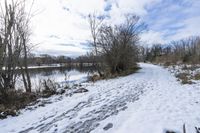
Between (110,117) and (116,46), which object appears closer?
(110,117)

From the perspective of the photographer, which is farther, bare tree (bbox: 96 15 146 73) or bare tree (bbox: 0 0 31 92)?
bare tree (bbox: 96 15 146 73)

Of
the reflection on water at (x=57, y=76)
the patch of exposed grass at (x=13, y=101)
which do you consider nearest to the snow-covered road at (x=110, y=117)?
the patch of exposed grass at (x=13, y=101)

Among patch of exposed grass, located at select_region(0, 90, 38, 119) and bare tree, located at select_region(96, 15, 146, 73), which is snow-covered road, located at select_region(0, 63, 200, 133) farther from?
bare tree, located at select_region(96, 15, 146, 73)

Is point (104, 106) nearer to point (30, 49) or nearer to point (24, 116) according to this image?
point (24, 116)

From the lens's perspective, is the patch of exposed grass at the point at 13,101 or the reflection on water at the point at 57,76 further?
the reflection on water at the point at 57,76

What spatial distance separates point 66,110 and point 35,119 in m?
1.06

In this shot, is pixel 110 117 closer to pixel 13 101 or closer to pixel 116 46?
pixel 13 101

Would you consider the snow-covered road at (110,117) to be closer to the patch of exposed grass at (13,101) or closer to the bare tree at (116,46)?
the patch of exposed grass at (13,101)

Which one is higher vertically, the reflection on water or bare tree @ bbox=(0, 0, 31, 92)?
bare tree @ bbox=(0, 0, 31, 92)

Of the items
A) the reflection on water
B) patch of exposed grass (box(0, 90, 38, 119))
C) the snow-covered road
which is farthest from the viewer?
the reflection on water

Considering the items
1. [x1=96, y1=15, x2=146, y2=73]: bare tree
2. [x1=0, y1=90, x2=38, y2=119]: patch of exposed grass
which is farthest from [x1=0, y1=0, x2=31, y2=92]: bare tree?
[x1=96, y1=15, x2=146, y2=73]: bare tree

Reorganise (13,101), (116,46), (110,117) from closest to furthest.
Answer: (110,117) → (13,101) → (116,46)

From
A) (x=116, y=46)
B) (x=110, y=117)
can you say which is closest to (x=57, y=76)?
(x=116, y=46)

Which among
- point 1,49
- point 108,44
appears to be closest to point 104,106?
point 1,49
